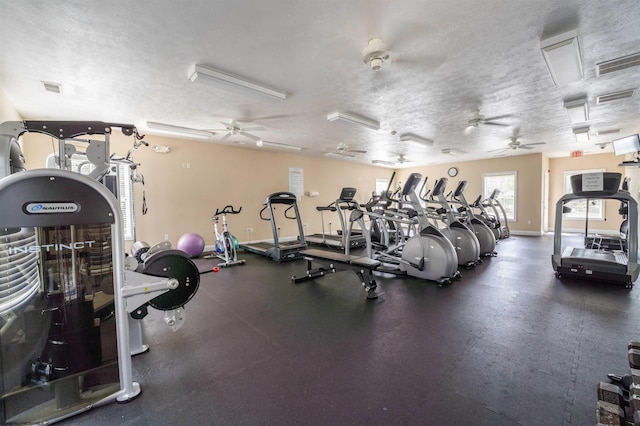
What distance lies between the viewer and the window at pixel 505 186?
30.5 feet

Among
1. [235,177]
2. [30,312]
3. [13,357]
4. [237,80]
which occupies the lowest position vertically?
[13,357]

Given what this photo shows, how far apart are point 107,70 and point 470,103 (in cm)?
496

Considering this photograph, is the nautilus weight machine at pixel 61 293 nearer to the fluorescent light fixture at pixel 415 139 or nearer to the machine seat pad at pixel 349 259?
the machine seat pad at pixel 349 259

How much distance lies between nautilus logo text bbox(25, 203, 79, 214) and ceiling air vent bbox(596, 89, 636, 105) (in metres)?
6.28

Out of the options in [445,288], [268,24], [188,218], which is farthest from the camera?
[188,218]

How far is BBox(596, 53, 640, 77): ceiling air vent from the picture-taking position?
112 inches

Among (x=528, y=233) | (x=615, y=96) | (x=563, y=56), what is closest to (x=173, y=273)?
(x=563, y=56)

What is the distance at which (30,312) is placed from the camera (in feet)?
5.07

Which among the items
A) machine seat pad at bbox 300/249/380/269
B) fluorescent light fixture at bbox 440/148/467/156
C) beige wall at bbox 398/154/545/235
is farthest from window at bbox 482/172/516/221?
machine seat pad at bbox 300/249/380/269

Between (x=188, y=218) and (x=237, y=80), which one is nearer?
(x=237, y=80)

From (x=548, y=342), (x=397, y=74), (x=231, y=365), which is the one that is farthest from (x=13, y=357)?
(x=397, y=74)

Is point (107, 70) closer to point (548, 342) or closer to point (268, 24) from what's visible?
point (268, 24)

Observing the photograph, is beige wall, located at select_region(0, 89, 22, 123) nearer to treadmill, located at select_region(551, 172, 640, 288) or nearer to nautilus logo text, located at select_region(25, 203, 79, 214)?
nautilus logo text, located at select_region(25, 203, 79, 214)

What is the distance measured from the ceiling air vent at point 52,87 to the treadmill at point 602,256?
7.23 m
